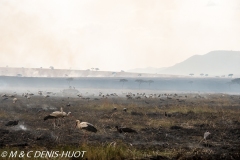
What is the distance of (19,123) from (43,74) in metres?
177

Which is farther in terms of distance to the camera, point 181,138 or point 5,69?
point 5,69

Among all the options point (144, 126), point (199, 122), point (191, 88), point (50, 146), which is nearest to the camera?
point (50, 146)

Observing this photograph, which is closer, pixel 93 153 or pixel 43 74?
pixel 93 153

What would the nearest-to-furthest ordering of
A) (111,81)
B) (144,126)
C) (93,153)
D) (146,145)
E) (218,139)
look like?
(93,153) → (146,145) → (218,139) → (144,126) → (111,81)

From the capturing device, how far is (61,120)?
779 inches

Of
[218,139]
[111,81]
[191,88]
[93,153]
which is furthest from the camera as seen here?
[111,81]

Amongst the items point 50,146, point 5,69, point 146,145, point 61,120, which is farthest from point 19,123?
point 5,69

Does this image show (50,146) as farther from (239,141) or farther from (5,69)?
(5,69)

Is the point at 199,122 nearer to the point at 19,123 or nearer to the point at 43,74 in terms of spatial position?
the point at 19,123

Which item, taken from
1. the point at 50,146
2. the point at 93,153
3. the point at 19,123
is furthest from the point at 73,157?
the point at 19,123

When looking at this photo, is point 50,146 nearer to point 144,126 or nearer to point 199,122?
point 144,126

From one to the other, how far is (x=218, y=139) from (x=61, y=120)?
10296 millimetres

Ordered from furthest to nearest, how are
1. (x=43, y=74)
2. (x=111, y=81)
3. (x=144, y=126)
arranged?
(x=43, y=74)
(x=111, y=81)
(x=144, y=126)

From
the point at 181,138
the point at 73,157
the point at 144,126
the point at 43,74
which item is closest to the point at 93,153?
the point at 73,157
